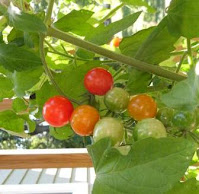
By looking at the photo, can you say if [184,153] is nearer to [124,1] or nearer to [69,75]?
[69,75]

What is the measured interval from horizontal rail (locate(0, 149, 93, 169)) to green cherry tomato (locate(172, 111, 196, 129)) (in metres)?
0.92

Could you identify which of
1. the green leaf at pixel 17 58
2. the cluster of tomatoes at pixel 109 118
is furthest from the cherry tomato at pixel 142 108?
the green leaf at pixel 17 58

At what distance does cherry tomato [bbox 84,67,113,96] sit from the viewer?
38 cm

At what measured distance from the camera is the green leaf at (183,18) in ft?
1.17

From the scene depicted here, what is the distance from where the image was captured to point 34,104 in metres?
0.50

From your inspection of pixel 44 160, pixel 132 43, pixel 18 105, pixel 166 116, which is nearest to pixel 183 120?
pixel 166 116

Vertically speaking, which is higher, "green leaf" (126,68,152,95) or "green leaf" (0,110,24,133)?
"green leaf" (126,68,152,95)

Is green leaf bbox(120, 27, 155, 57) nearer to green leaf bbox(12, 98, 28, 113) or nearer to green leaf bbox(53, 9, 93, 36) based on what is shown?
green leaf bbox(53, 9, 93, 36)

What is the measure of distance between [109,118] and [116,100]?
4 cm

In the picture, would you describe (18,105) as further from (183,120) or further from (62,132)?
(183,120)

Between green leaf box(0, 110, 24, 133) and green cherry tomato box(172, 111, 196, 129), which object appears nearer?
green cherry tomato box(172, 111, 196, 129)

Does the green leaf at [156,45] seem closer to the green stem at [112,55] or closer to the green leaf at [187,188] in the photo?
the green stem at [112,55]

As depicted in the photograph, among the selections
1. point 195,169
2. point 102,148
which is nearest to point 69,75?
point 102,148

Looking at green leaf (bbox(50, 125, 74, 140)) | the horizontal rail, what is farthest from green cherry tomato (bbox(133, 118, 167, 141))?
the horizontal rail
